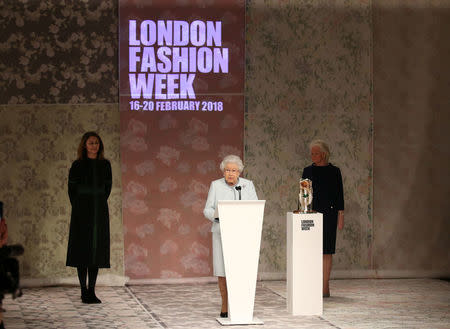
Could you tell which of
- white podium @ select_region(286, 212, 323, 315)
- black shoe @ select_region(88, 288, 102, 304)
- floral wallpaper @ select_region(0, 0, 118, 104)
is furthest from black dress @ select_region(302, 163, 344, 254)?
floral wallpaper @ select_region(0, 0, 118, 104)

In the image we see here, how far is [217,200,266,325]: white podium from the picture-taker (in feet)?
23.6

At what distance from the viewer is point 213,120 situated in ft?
33.2

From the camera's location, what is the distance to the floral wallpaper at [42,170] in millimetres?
9719

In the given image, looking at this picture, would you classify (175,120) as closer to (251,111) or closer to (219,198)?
(251,111)

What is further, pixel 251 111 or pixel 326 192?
pixel 251 111

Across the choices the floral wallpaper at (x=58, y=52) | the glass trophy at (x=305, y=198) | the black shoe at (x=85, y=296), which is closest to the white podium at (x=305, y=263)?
the glass trophy at (x=305, y=198)

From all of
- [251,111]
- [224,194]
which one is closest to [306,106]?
[251,111]

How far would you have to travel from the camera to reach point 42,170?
977 cm

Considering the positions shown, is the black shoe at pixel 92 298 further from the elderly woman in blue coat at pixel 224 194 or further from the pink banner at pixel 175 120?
the elderly woman in blue coat at pixel 224 194

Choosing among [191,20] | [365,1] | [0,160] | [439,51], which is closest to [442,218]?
[439,51]

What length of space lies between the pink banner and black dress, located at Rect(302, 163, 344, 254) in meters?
1.65

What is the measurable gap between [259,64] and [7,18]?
296cm

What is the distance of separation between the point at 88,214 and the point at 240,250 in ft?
6.55

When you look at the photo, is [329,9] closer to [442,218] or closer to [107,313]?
[442,218]
